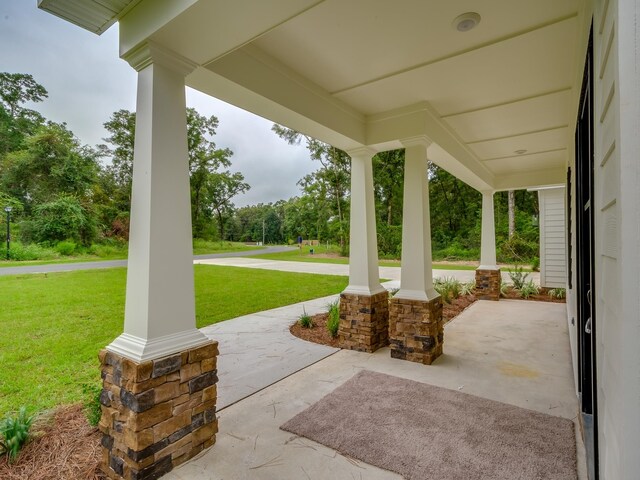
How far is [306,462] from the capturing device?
2.12m

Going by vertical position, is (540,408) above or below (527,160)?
below

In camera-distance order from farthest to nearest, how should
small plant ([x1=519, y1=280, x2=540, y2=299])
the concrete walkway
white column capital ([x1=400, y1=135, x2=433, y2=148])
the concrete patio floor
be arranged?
the concrete walkway
small plant ([x1=519, y1=280, x2=540, y2=299])
white column capital ([x1=400, y1=135, x2=433, y2=148])
the concrete patio floor

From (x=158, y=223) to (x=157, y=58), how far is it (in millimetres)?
1007

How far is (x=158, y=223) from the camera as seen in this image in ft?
6.63

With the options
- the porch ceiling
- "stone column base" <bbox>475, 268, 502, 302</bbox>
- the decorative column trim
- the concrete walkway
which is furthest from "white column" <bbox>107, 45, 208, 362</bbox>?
the concrete walkway

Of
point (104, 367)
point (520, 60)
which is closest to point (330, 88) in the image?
point (520, 60)

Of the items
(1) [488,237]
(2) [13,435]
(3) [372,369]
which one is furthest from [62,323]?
(1) [488,237]

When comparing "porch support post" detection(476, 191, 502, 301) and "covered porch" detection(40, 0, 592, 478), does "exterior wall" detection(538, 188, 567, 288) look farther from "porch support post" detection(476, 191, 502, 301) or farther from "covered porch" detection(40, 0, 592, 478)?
"covered porch" detection(40, 0, 592, 478)

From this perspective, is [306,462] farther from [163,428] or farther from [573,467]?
[573,467]

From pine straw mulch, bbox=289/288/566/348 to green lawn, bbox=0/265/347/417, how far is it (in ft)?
5.42

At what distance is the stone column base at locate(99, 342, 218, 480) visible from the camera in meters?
1.86

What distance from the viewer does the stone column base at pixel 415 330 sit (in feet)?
12.3

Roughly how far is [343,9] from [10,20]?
3.60m

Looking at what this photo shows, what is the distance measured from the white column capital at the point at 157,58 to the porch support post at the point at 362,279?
8.08ft
